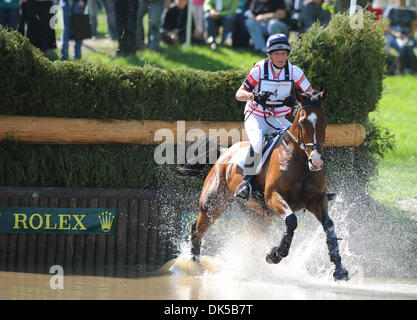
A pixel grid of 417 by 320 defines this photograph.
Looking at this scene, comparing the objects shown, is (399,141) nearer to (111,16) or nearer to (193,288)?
(111,16)

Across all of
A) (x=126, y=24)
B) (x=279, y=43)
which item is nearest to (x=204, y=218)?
(x=279, y=43)

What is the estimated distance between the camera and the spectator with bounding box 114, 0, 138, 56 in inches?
528

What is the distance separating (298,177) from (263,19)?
7553 millimetres

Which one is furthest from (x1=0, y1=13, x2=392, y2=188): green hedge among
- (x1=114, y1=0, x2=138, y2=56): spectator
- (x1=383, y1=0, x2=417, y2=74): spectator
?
(x1=383, y1=0, x2=417, y2=74): spectator

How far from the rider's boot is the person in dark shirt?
6.98m

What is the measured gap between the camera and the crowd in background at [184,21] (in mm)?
12594

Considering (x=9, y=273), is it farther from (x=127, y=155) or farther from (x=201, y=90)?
(x=201, y=90)

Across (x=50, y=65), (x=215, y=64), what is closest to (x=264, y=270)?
(x=50, y=65)

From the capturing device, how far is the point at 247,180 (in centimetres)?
863

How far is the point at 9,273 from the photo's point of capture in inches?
353

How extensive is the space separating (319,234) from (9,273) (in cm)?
379

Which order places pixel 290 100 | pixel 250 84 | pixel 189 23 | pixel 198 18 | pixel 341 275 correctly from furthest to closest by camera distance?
pixel 198 18 → pixel 189 23 → pixel 250 84 → pixel 290 100 → pixel 341 275

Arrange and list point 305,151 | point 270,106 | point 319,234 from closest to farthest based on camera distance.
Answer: point 305,151 → point 270,106 → point 319,234

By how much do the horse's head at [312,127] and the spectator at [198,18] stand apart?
7896 millimetres
